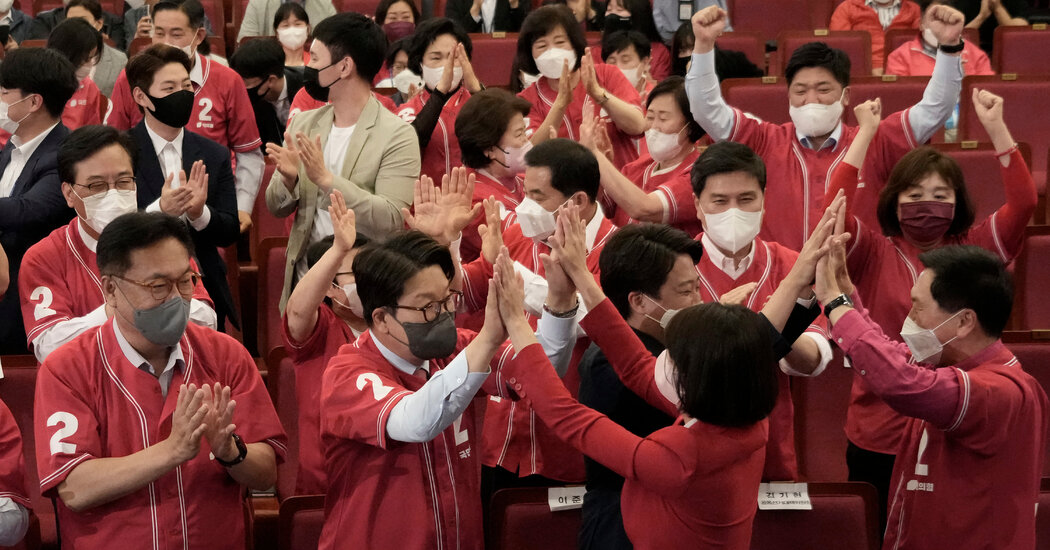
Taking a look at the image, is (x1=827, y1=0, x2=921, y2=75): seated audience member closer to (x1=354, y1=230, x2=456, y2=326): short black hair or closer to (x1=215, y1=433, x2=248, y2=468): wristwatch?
(x1=354, y1=230, x2=456, y2=326): short black hair

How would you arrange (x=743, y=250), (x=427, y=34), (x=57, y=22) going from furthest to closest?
(x=57, y=22)
(x=427, y=34)
(x=743, y=250)

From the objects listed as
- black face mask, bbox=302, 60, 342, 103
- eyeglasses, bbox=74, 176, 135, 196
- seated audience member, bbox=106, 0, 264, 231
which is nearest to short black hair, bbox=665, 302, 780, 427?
eyeglasses, bbox=74, 176, 135, 196

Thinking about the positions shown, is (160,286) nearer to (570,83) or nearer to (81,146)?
(81,146)

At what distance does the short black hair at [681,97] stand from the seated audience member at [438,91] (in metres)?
0.75

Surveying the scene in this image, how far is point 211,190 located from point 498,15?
3.57 meters

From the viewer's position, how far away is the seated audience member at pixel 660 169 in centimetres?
342

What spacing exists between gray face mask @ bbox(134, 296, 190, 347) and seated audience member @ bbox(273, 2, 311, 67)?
3726 millimetres

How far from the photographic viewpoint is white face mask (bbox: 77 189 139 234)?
298cm

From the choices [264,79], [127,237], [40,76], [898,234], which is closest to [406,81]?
[264,79]

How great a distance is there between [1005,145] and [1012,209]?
0.22m

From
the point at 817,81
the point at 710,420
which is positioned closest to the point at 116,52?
the point at 817,81

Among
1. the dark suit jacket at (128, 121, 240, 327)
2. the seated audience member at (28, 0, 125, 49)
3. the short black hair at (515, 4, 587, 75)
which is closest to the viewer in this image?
the dark suit jacket at (128, 121, 240, 327)

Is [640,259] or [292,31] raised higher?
[640,259]

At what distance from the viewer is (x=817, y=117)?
3646 millimetres
